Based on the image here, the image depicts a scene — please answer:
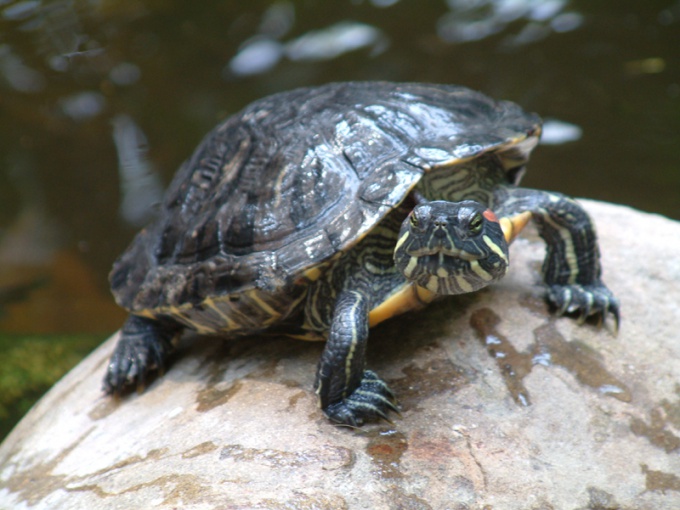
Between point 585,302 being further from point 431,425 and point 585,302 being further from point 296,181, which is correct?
point 296,181

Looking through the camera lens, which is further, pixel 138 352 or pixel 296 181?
pixel 138 352

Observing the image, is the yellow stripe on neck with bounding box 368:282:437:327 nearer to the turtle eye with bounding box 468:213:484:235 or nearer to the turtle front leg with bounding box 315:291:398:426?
the turtle front leg with bounding box 315:291:398:426

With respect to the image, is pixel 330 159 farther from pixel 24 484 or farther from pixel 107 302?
pixel 107 302

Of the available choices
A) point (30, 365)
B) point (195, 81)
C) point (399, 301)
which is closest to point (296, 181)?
point (399, 301)

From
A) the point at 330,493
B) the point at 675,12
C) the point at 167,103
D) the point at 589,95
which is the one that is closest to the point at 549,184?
the point at 589,95

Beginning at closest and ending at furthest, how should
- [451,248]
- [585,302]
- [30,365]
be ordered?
[451,248] → [585,302] → [30,365]

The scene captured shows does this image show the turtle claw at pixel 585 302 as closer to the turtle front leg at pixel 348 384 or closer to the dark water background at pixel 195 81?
the turtle front leg at pixel 348 384
